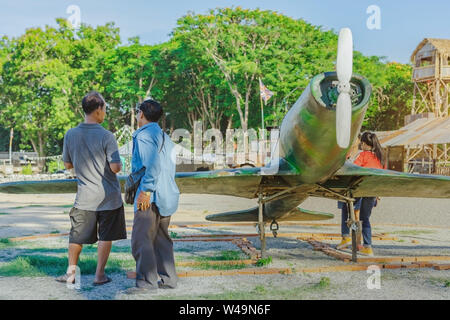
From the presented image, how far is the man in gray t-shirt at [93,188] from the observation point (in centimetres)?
522

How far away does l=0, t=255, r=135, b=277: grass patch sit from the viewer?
5840mm

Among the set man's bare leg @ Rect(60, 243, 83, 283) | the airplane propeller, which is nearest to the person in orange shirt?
the airplane propeller

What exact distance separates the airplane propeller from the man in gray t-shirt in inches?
91.8

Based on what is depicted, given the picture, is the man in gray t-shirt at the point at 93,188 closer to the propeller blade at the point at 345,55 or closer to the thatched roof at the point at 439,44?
the propeller blade at the point at 345,55

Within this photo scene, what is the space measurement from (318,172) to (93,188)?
2.48 meters

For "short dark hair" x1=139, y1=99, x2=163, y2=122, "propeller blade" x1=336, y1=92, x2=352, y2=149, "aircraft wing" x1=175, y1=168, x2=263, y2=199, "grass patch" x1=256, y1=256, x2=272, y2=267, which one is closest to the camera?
"propeller blade" x1=336, y1=92, x2=352, y2=149

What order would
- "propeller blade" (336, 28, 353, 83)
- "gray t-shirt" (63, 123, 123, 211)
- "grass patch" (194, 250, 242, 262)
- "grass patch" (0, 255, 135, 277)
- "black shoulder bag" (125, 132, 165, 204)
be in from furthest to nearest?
"grass patch" (194, 250, 242, 262) < "grass patch" (0, 255, 135, 277) < "gray t-shirt" (63, 123, 123, 211) < "black shoulder bag" (125, 132, 165, 204) < "propeller blade" (336, 28, 353, 83)

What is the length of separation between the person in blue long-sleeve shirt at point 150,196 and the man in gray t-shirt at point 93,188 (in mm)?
467

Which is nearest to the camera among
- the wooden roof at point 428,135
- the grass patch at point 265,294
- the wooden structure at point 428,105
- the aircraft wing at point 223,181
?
the grass patch at point 265,294

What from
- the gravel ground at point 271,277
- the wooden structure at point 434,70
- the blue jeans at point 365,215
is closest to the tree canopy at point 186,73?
the wooden structure at point 434,70

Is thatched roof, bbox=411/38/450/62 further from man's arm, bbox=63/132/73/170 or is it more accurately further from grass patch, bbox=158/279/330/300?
man's arm, bbox=63/132/73/170

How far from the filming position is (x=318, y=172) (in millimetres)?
5629
